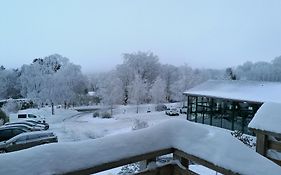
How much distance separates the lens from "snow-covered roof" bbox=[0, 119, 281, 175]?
116cm

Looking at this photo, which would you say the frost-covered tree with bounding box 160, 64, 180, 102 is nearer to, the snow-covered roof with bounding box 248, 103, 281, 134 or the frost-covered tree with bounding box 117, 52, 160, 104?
the frost-covered tree with bounding box 117, 52, 160, 104

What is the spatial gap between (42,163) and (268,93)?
15176 mm

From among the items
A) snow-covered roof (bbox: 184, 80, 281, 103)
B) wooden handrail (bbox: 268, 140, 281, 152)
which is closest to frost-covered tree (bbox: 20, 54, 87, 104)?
snow-covered roof (bbox: 184, 80, 281, 103)

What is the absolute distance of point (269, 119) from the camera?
2.50 m

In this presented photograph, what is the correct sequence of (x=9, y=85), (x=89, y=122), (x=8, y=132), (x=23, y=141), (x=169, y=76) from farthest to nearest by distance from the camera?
(x=169, y=76) → (x=9, y=85) → (x=89, y=122) → (x=8, y=132) → (x=23, y=141)

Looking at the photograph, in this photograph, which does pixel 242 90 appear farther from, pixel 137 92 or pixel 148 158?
pixel 148 158

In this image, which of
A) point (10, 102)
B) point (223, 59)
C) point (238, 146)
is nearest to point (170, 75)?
point (10, 102)

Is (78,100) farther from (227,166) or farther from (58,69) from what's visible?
(227,166)

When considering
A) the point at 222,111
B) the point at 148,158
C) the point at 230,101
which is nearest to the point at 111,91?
the point at 222,111

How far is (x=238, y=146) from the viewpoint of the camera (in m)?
1.37

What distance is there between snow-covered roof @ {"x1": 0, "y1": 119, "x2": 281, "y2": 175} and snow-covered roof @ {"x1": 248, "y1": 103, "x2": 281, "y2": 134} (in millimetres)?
1127

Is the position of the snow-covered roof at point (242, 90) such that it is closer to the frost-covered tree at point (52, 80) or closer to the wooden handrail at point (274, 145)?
the wooden handrail at point (274, 145)

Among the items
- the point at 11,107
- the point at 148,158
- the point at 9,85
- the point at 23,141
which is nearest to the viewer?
the point at 148,158

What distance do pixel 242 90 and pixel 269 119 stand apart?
47.3 ft
